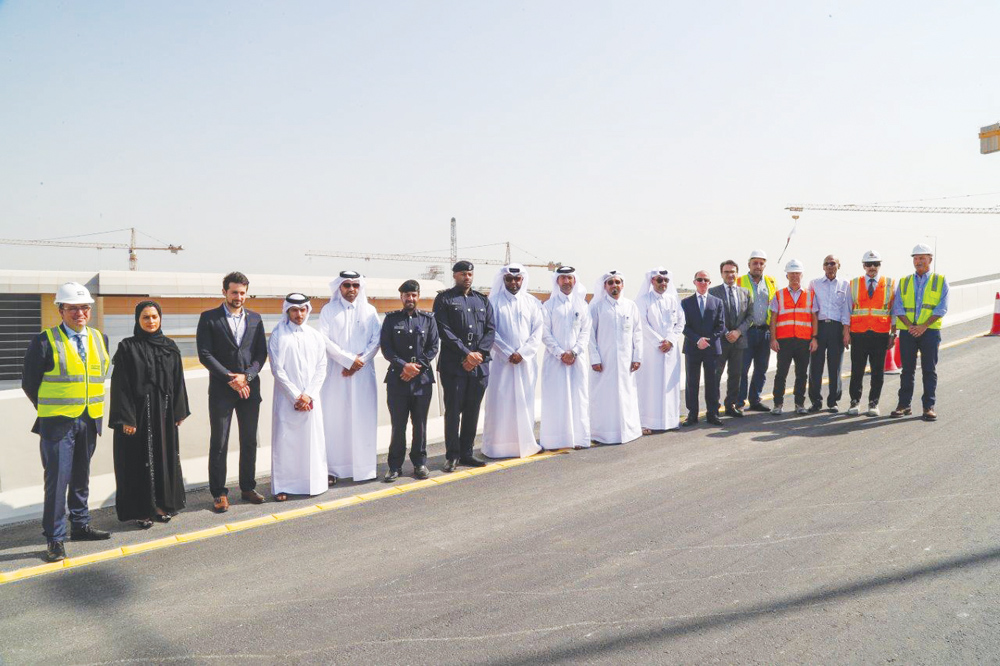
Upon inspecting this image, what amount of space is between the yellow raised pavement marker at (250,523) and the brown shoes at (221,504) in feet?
1.20

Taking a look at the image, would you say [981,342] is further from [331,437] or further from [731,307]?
[331,437]

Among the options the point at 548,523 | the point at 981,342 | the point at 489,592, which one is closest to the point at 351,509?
the point at 548,523

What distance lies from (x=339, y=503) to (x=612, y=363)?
12.8 feet

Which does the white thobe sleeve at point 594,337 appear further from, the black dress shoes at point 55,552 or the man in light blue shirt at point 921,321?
the black dress shoes at point 55,552

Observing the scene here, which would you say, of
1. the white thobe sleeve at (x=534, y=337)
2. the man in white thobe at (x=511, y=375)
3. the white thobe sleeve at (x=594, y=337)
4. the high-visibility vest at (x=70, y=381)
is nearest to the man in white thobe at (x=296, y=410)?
the high-visibility vest at (x=70, y=381)

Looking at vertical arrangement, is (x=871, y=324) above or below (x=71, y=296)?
below

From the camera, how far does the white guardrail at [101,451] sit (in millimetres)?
6109

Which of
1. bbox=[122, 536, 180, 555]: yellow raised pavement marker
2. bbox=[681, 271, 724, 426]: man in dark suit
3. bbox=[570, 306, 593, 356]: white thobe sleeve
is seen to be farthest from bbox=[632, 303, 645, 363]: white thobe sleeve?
bbox=[122, 536, 180, 555]: yellow raised pavement marker

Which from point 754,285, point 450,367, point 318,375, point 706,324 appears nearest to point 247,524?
point 318,375

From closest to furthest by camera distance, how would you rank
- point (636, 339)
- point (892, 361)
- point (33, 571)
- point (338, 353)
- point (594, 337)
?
point (33, 571), point (338, 353), point (594, 337), point (636, 339), point (892, 361)

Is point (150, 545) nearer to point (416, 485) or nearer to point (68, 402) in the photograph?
point (68, 402)

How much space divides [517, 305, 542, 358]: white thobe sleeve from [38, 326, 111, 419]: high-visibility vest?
4.20 m

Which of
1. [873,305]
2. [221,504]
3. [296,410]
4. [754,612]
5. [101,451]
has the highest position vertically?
[873,305]

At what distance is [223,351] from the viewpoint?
629 cm
